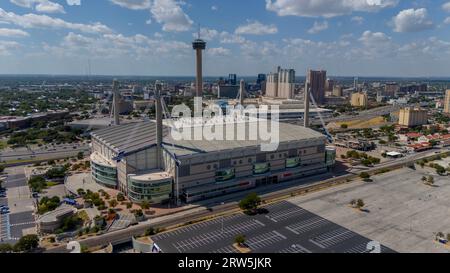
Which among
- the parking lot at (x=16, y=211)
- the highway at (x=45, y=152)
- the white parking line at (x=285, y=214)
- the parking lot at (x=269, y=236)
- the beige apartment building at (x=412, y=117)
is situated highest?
the beige apartment building at (x=412, y=117)

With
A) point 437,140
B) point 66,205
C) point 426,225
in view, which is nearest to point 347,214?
point 426,225

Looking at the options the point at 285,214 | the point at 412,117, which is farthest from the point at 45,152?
the point at 412,117

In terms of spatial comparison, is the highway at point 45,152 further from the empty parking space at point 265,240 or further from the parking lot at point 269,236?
the empty parking space at point 265,240

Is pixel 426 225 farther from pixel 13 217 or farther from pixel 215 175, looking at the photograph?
pixel 13 217

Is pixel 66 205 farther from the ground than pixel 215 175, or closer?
closer

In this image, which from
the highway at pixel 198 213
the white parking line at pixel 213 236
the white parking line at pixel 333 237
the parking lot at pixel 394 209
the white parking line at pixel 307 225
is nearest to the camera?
the white parking line at pixel 213 236

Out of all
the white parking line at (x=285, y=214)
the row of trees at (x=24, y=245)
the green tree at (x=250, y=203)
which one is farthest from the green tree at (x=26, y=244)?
the white parking line at (x=285, y=214)
